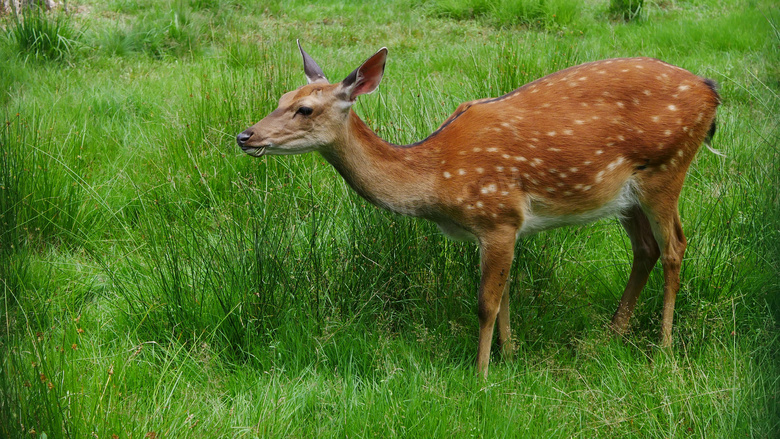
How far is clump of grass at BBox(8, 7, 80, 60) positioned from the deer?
4.88 metres

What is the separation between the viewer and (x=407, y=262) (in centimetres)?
429

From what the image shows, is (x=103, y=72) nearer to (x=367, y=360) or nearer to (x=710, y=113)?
(x=367, y=360)

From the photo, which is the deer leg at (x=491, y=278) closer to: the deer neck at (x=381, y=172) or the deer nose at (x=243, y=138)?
the deer neck at (x=381, y=172)

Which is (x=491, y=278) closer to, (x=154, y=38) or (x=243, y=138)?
(x=243, y=138)

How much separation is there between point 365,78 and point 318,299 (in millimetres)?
1164

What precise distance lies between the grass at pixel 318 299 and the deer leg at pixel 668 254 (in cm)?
13

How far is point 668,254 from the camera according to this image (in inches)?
162

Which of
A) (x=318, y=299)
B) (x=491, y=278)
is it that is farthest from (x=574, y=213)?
(x=318, y=299)

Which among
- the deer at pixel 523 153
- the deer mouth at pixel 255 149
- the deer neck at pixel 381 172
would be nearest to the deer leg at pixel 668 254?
the deer at pixel 523 153

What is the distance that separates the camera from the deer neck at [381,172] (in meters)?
3.73

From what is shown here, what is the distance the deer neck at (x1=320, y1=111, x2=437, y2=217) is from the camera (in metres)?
3.73

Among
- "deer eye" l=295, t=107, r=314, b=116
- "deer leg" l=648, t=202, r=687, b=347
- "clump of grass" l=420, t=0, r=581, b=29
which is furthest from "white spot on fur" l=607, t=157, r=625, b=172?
"clump of grass" l=420, t=0, r=581, b=29

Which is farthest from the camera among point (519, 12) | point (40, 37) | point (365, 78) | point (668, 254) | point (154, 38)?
point (519, 12)

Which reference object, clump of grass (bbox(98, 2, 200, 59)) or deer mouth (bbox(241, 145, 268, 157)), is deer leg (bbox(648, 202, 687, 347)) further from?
clump of grass (bbox(98, 2, 200, 59))
